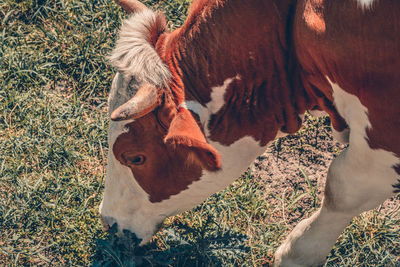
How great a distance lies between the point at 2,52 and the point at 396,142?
348 cm

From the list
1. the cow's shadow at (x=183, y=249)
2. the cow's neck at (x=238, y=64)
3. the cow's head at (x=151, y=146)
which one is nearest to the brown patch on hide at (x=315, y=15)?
the cow's neck at (x=238, y=64)

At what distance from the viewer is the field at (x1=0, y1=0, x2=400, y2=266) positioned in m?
3.68

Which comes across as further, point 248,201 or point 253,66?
point 248,201

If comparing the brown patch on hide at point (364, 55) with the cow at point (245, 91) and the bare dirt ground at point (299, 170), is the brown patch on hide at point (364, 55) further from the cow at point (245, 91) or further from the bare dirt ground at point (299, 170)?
the bare dirt ground at point (299, 170)

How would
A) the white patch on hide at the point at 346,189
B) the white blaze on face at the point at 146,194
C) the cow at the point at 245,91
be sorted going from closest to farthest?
the cow at the point at 245,91 → the white patch on hide at the point at 346,189 → the white blaze on face at the point at 146,194

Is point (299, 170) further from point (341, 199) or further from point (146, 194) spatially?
point (146, 194)

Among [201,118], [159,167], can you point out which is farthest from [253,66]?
[159,167]

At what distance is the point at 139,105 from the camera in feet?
7.58

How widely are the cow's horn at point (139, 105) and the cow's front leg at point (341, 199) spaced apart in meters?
1.06

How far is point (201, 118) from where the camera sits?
2.55 m

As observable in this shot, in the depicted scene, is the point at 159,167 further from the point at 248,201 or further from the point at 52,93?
the point at 52,93

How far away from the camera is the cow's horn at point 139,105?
7.47ft

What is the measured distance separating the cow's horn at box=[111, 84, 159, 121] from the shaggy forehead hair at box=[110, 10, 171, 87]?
0.06 m

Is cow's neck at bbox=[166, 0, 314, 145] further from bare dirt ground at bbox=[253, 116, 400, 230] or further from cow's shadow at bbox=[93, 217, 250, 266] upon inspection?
bare dirt ground at bbox=[253, 116, 400, 230]
